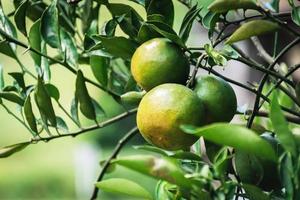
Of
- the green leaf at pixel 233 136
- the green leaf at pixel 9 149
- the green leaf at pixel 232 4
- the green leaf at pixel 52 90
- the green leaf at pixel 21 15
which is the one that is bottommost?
the green leaf at pixel 9 149

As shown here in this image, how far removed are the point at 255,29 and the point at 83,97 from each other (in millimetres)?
224

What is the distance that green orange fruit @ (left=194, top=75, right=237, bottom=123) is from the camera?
0.48 m

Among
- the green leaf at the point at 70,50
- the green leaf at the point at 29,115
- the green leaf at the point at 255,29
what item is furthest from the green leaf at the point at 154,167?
the green leaf at the point at 70,50

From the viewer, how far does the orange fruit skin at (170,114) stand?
45 cm

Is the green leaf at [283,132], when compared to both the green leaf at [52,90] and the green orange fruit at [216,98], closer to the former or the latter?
the green orange fruit at [216,98]

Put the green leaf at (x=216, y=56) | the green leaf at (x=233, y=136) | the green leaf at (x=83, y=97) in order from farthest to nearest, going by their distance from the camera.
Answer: the green leaf at (x=83, y=97)
the green leaf at (x=216, y=56)
the green leaf at (x=233, y=136)

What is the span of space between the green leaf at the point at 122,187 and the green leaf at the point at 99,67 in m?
0.24

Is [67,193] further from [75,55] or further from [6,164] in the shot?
[75,55]

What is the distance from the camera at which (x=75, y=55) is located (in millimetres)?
671

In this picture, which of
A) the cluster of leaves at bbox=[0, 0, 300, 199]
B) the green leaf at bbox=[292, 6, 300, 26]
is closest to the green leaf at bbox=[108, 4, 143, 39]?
the cluster of leaves at bbox=[0, 0, 300, 199]

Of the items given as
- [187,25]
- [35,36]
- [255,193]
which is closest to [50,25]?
[35,36]

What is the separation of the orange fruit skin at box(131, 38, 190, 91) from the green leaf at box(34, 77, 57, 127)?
0.30 ft

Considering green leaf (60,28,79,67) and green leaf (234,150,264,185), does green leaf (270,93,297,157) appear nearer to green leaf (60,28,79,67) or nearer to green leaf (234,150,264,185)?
green leaf (234,150,264,185)

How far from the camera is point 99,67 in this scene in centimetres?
66
